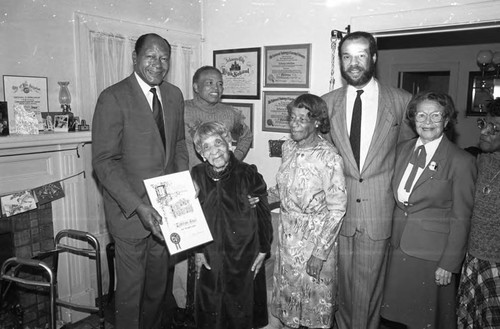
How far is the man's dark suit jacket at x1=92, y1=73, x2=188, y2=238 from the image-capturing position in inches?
91.0

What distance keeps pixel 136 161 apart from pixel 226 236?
2.28 ft

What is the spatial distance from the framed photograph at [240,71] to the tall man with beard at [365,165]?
75.6 inches

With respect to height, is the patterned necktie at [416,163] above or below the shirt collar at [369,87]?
below

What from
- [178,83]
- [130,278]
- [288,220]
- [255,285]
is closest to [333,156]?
[288,220]

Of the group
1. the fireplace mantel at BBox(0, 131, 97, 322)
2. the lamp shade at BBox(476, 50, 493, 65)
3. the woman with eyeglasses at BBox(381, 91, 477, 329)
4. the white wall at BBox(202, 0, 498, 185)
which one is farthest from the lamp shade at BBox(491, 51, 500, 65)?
the fireplace mantel at BBox(0, 131, 97, 322)

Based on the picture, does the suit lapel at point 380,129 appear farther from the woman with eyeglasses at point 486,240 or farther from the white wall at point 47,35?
the white wall at point 47,35

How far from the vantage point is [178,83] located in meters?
4.50

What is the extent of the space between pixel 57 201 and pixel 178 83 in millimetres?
1814

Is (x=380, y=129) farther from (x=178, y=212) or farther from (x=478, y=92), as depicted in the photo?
(x=478, y=92)

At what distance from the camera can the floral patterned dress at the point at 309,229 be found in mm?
2297

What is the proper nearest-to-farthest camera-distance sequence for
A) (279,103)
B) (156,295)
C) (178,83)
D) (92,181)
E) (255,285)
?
1. (255,285)
2. (156,295)
3. (92,181)
4. (279,103)
5. (178,83)

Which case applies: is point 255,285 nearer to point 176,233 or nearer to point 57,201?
point 176,233

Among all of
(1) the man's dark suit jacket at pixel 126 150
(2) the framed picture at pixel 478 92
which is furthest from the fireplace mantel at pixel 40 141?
(2) the framed picture at pixel 478 92

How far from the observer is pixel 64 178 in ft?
11.2
